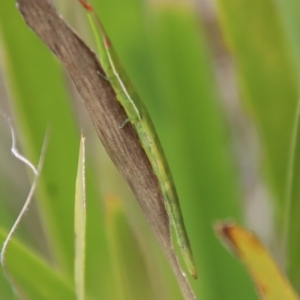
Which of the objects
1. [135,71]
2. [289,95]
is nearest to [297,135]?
[289,95]

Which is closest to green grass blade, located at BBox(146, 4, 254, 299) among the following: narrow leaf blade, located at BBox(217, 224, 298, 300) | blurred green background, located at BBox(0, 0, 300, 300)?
blurred green background, located at BBox(0, 0, 300, 300)

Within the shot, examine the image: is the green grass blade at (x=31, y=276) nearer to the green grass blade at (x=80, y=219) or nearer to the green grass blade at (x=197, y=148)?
the green grass blade at (x=80, y=219)

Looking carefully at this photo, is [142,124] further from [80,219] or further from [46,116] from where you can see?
[46,116]

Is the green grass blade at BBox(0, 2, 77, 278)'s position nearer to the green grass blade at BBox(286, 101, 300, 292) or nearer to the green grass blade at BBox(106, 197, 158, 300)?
the green grass blade at BBox(106, 197, 158, 300)

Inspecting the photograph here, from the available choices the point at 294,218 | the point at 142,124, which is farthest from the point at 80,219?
the point at 294,218

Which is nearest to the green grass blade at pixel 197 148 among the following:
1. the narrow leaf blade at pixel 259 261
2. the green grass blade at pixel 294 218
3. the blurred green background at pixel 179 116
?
the blurred green background at pixel 179 116

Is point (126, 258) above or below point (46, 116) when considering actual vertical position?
below

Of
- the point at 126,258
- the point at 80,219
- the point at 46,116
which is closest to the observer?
the point at 80,219
